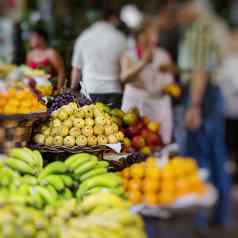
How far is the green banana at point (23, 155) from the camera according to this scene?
105 inches

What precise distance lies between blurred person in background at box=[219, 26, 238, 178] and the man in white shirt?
61cm

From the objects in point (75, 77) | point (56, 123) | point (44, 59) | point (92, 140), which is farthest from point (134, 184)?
point (44, 59)

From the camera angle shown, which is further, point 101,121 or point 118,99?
point 118,99

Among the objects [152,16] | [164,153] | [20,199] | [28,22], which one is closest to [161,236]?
[164,153]

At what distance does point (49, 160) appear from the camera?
3.01 meters

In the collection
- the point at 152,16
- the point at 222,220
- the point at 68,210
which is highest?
the point at 152,16

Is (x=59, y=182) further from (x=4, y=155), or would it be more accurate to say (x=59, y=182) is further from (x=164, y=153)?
(x=164, y=153)

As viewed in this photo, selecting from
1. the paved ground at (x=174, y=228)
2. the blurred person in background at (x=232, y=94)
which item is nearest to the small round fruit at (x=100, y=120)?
the paved ground at (x=174, y=228)

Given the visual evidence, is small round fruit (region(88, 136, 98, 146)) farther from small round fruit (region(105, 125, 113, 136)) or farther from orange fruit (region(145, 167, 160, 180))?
orange fruit (region(145, 167, 160, 180))

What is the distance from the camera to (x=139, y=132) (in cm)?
294

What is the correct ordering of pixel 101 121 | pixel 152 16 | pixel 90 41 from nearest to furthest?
pixel 101 121
pixel 90 41
pixel 152 16

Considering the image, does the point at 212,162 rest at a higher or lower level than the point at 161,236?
higher

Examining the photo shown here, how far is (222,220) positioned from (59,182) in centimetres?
95

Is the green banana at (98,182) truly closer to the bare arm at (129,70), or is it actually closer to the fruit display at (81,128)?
the fruit display at (81,128)
